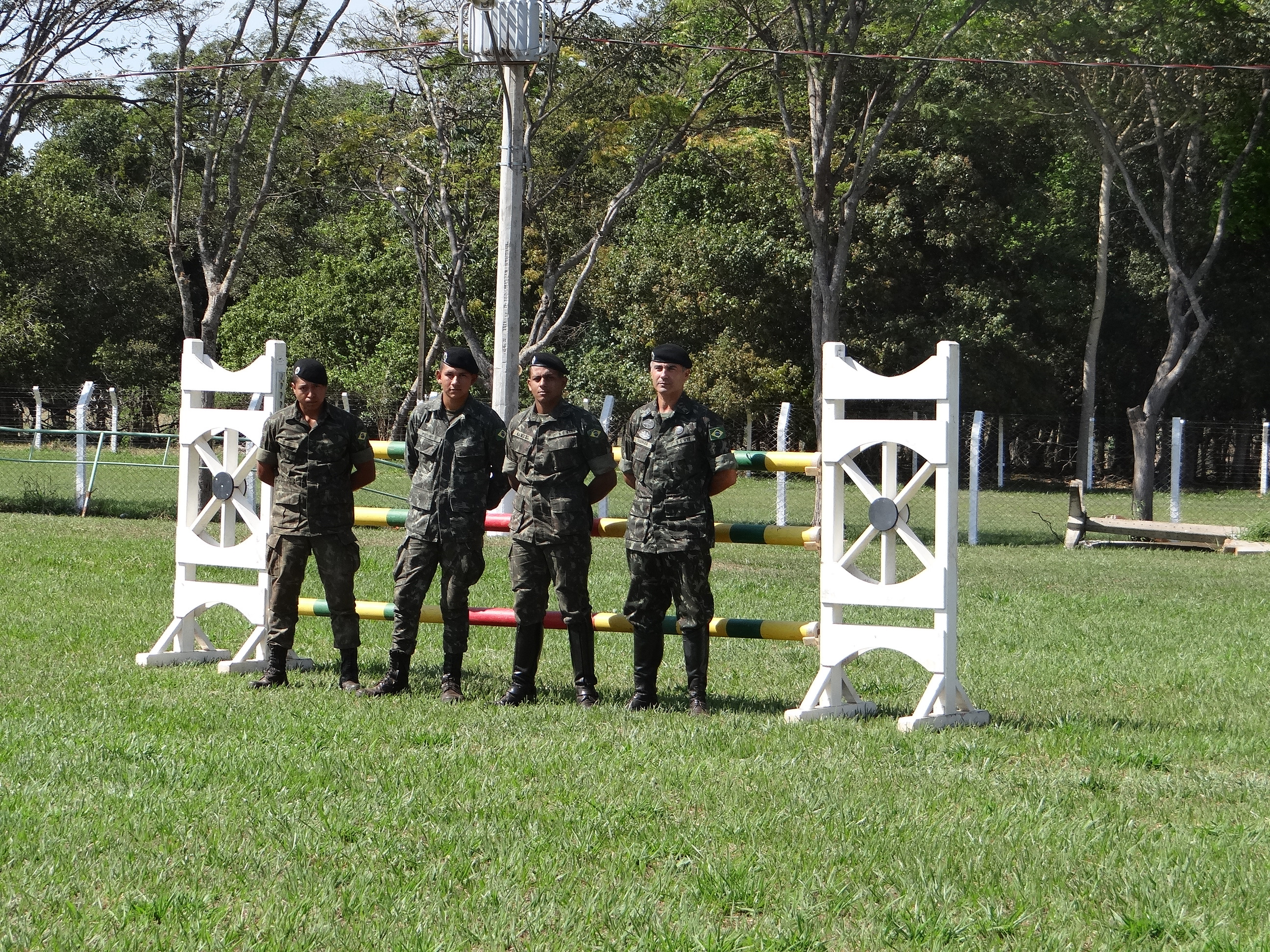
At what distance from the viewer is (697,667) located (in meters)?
7.61

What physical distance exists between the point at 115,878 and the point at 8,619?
22.3 feet

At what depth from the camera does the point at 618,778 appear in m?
5.84

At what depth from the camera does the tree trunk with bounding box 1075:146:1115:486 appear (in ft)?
118

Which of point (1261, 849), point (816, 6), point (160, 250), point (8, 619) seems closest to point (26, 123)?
point (816, 6)

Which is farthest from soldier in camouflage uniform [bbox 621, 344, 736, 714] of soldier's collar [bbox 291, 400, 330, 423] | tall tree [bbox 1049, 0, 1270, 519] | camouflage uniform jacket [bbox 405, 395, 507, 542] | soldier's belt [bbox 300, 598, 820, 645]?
tall tree [bbox 1049, 0, 1270, 519]

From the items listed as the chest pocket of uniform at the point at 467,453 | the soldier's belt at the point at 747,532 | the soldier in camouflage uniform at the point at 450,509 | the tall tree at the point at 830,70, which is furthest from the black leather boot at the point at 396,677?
the tall tree at the point at 830,70

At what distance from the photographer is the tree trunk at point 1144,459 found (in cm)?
2575

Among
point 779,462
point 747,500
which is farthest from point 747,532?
point 747,500

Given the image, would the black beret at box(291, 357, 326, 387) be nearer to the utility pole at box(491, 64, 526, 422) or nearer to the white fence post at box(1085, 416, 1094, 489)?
the utility pole at box(491, 64, 526, 422)

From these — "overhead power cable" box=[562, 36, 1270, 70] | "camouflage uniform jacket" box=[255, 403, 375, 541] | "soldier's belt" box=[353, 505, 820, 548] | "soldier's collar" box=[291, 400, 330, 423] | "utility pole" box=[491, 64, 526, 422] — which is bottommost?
"soldier's belt" box=[353, 505, 820, 548]

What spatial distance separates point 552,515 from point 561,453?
0.34 metres

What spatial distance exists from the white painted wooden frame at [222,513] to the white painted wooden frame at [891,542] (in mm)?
3454

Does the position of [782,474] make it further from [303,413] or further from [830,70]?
[303,413]

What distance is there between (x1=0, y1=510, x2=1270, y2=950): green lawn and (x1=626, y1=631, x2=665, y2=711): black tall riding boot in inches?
7.0
